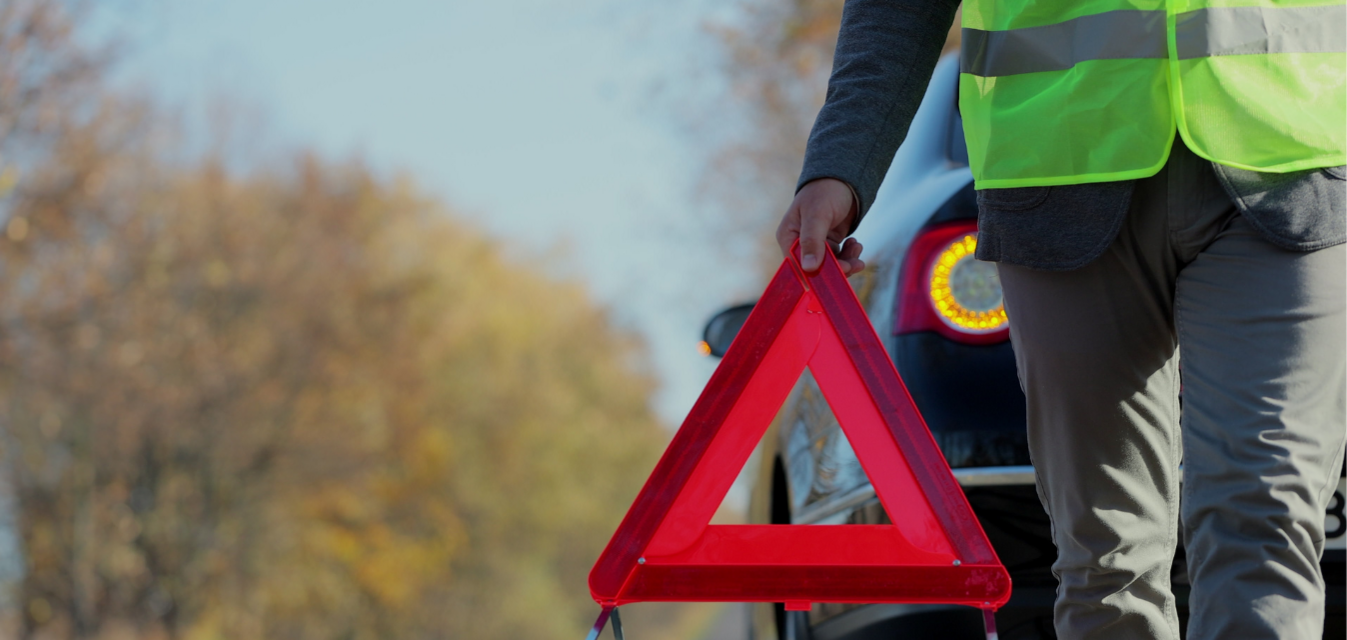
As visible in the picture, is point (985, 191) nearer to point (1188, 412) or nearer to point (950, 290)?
point (1188, 412)

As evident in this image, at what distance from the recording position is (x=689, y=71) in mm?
18719

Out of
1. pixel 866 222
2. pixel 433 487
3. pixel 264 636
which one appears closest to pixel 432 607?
pixel 433 487

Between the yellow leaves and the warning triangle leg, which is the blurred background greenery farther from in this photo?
the warning triangle leg

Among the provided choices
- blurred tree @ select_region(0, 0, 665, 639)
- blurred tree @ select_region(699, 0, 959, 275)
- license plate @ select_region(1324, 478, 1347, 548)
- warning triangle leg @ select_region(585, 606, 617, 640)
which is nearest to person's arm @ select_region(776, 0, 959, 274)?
warning triangle leg @ select_region(585, 606, 617, 640)

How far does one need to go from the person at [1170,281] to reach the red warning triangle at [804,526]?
169 mm

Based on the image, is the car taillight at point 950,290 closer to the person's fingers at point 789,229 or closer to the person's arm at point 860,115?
the person's arm at point 860,115

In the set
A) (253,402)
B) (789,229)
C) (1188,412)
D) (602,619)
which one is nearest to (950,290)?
(789,229)

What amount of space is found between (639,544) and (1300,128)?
3.69 ft

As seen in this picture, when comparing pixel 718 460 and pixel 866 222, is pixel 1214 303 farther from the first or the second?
pixel 866 222

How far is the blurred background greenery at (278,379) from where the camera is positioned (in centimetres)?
1738

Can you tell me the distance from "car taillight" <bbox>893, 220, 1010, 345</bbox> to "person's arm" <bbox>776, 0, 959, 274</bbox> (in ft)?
1.55

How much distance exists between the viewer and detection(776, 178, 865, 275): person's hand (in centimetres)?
215

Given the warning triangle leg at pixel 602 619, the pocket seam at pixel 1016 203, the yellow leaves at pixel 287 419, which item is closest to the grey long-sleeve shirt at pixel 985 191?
the pocket seam at pixel 1016 203

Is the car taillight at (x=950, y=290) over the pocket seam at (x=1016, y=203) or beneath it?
beneath
